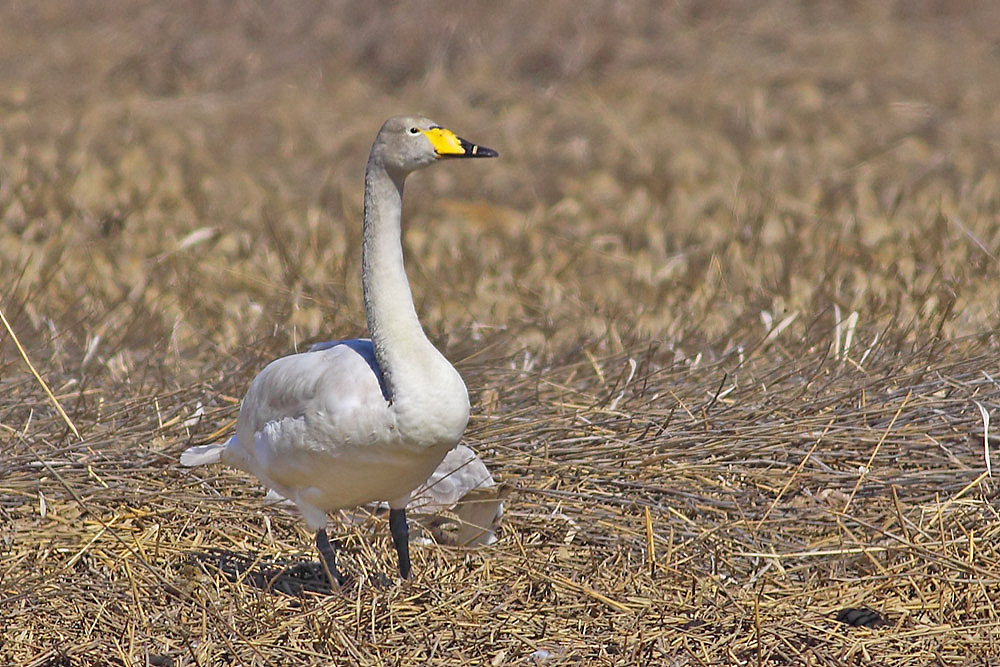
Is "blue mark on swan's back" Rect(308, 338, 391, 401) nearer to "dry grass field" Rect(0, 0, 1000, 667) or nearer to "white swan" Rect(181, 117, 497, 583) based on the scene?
"white swan" Rect(181, 117, 497, 583)

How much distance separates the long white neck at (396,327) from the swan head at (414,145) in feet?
0.14

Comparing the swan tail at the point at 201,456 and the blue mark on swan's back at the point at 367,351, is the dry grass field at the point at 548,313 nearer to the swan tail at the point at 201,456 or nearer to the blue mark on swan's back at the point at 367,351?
the swan tail at the point at 201,456

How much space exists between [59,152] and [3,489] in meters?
→ 5.72

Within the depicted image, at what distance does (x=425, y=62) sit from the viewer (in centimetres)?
1245

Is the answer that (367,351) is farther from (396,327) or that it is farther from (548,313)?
(548,313)

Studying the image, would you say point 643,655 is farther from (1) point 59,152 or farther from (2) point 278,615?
(1) point 59,152

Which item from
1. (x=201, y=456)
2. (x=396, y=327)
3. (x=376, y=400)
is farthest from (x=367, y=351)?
(x=201, y=456)

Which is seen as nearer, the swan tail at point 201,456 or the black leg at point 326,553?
the black leg at point 326,553

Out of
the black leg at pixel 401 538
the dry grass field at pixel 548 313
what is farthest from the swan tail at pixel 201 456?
the black leg at pixel 401 538

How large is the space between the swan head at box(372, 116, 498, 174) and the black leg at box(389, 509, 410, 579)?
0.96 m

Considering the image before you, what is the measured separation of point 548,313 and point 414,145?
3198 mm

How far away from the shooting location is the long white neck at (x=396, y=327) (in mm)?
3457

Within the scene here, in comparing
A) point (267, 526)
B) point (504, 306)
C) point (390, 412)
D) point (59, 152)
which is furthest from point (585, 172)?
point (390, 412)

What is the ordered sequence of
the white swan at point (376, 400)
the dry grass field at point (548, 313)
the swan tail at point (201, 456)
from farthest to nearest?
the swan tail at point (201, 456) < the dry grass field at point (548, 313) < the white swan at point (376, 400)
